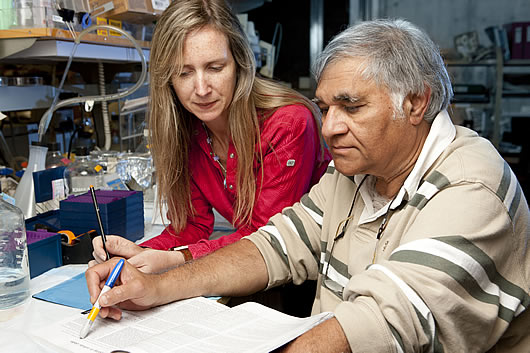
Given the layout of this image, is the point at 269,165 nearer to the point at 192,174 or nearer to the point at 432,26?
the point at 192,174

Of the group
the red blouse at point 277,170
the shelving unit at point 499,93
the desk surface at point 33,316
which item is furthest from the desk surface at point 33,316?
the shelving unit at point 499,93

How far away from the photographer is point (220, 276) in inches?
44.4

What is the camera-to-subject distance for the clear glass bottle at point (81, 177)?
5.67ft

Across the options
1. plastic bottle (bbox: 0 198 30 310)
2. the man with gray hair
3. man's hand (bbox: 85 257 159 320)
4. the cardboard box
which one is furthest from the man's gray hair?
the cardboard box

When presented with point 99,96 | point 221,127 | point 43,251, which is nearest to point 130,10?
point 99,96

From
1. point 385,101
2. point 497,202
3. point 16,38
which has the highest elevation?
point 16,38

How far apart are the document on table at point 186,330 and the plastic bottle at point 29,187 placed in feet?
2.35

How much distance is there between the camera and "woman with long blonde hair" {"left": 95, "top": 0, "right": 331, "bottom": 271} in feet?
4.72

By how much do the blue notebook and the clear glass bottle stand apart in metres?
0.62

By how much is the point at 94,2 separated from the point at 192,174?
0.99 metres

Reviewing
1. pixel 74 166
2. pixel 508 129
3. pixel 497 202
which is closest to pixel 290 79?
pixel 508 129

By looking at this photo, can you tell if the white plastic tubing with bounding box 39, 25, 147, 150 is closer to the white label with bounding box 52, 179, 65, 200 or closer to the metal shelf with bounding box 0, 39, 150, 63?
the metal shelf with bounding box 0, 39, 150, 63

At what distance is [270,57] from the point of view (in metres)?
4.13

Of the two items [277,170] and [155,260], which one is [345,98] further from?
[155,260]
